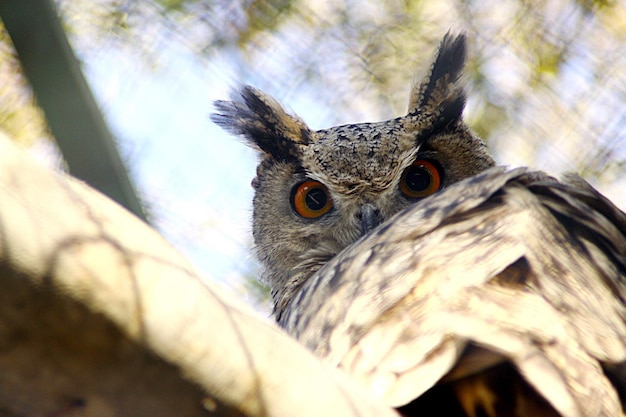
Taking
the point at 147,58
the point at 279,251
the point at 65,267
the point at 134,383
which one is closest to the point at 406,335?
the point at 134,383

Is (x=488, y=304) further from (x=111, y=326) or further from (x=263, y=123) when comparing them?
(x=263, y=123)

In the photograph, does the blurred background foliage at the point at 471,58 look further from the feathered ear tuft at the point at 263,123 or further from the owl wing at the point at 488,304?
the owl wing at the point at 488,304

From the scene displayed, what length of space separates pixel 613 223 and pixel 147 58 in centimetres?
241

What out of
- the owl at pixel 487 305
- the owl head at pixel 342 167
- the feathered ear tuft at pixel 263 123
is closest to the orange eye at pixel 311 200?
the owl head at pixel 342 167

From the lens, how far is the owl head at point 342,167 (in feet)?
9.93

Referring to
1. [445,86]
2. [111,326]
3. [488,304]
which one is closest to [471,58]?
[445,86]

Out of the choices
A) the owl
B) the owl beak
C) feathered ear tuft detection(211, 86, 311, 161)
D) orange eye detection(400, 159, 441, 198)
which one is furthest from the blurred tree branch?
feathered ear tuft detection(211, 86, 311, 161)

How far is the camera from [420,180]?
3.08 metres

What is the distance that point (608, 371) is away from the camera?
4.56ft

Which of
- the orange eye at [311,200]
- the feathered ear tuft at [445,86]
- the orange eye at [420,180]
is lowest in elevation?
the orange eye at [311,200]

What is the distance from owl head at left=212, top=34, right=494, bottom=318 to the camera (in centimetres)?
303

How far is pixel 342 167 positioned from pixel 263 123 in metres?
0.62

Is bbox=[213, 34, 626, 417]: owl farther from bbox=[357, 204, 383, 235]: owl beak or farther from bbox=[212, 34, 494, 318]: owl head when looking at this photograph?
bbox=[212, 34, 494, 318]: owl head

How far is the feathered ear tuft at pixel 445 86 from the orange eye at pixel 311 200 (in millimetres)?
581
